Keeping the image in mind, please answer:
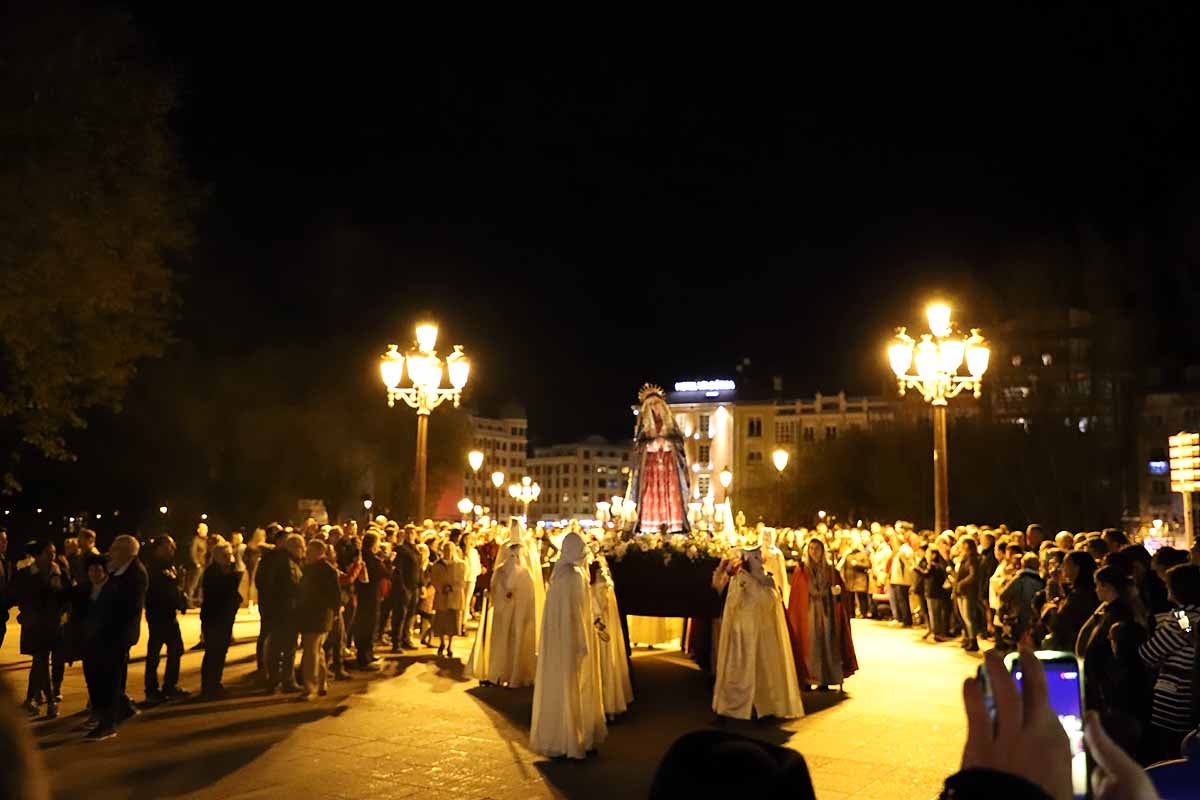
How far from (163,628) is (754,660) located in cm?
680

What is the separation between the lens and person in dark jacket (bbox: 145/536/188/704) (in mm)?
11727

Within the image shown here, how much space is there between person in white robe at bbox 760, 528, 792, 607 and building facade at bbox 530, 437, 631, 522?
148658 millimetres

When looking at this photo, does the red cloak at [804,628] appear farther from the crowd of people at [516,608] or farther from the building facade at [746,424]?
the building facade at [746,424]

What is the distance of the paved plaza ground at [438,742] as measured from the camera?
8094 mm

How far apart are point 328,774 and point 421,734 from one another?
1663mm

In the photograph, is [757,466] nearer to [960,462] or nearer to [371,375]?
[960,462]

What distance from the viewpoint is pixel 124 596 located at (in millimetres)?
10086

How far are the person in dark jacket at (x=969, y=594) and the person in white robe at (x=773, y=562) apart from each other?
4446 millimetres

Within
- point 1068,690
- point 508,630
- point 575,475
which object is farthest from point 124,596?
point 575,475

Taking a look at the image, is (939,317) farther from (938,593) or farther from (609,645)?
(609,645)

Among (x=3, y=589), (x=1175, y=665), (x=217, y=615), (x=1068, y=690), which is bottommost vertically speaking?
(x=217, y=615)

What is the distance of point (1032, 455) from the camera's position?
4634 cm

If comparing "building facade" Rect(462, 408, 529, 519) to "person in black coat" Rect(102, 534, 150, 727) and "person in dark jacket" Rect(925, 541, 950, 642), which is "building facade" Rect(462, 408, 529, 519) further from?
"person in black coat" Rect(102, 534, 150, 727)

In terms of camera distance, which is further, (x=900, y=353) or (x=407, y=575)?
(x=900, y=353)
